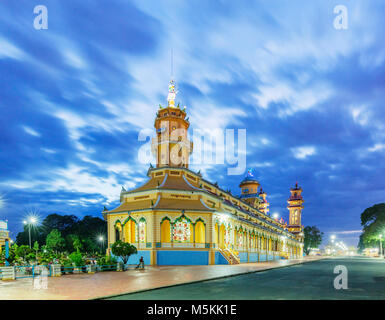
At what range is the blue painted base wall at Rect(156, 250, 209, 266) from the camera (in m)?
35.1

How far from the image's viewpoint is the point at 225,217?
1646 inches

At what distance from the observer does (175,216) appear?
36.4 metres

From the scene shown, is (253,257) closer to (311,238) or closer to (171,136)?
(171,136)

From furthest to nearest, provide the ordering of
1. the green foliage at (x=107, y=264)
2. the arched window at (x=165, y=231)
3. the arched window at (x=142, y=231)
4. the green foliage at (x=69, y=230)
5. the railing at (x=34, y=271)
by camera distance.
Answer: the green foliage at (x=69, y=230), the arched window at (x=165, y=231), the arched window at (x=142, y=231), the green foliage at (x=107, y=264), the railing at (x=34, y=271)

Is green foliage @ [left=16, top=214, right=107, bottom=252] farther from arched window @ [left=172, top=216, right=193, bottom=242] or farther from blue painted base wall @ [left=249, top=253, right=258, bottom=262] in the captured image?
arched window @ [left=172, top=216, right=193, bottom=242]

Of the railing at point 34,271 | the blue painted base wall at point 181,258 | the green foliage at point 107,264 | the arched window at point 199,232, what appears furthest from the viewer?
the arched window at point 199,232

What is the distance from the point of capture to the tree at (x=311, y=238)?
5925 inches

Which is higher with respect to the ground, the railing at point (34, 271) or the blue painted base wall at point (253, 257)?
the railing at point (34, 271)

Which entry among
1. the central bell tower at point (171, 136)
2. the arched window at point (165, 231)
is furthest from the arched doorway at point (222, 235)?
the central bell tower at point (171, 136)

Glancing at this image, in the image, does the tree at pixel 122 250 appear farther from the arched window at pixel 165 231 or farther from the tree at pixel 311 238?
the tree at pixel 311 238

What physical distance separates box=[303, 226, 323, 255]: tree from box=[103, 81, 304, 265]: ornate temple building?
111515mm

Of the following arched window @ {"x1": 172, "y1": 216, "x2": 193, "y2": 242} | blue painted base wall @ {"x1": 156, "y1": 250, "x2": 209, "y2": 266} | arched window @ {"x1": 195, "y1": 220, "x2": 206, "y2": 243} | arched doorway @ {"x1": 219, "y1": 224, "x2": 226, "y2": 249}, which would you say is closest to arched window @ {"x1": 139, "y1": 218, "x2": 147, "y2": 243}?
blue painted base wall @ {"x1": 156, "y1": 250, "x2": 209, "y2": 266}

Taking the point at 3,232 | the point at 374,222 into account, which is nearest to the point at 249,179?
the point at 374,222
